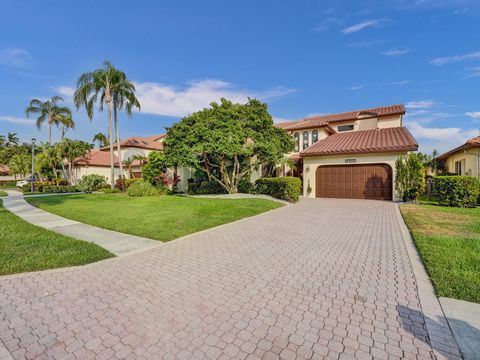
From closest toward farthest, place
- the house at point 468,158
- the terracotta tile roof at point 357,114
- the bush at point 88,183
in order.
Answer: the house at point 468,158 → the bush at point 88,183 → the terracotta tile roof at point 357,114

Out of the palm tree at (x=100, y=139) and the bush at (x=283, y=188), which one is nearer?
the bush at (x=283, y=188)

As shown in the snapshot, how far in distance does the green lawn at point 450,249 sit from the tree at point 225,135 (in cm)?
987

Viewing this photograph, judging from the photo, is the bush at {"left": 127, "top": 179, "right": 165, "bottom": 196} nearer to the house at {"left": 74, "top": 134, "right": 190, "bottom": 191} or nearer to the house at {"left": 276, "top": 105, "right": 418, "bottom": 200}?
the house at {"left": 74, "top": 134, "right": 190, "bottom": 191}

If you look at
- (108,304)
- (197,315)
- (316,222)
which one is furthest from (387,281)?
(316,222)

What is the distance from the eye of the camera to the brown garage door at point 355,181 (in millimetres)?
16734

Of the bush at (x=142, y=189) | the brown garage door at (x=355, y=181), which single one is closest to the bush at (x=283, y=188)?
the brown garage door at (x=355, y=181)

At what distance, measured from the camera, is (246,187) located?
1984 cm

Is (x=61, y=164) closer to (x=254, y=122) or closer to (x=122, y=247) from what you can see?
(x=254, y=122)

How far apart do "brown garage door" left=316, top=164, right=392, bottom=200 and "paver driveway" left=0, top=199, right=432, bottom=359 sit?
12276 millimetres

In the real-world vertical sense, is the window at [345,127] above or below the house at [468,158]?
above

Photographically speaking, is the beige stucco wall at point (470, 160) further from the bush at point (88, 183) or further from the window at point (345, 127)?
the bush at point (88, 183)

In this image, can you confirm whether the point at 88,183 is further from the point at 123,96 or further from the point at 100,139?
the point at 100,139

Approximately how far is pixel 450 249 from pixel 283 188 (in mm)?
10767

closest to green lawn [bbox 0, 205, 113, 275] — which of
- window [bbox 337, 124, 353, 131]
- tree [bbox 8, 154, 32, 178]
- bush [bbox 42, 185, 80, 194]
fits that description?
bush [bbox 42, 185, 80, 194]
